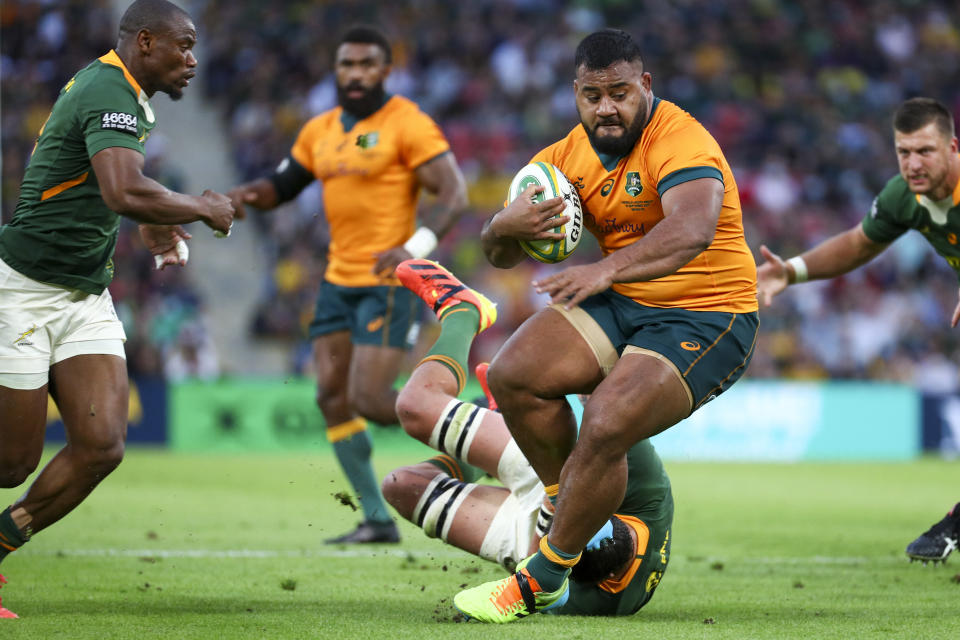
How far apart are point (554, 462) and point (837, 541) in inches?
156

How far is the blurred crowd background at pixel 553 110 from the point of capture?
1838 cm

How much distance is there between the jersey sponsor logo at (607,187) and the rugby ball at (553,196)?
12cm

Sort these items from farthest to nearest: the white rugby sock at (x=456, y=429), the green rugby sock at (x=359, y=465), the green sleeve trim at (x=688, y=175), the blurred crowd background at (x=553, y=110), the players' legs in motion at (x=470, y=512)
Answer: the blurred crowd background at (x=553, y=110) < the green rugby sock at (x=359, y=465) < the white rugby sock at (x=456, y=429) < the players' legs in motion at (x=470, y=512) < the green sleeve trim at (x=688, y=175)

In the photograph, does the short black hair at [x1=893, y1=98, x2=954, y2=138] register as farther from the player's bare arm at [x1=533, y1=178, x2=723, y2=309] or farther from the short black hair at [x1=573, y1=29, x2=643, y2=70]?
the player's bare arm at [x1=533, y1=178, x2=723, y2=309]

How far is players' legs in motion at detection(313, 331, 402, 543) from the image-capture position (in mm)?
8234

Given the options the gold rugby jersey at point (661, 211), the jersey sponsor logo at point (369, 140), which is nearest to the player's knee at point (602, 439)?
the gold rugby jersey at point (661, 211)

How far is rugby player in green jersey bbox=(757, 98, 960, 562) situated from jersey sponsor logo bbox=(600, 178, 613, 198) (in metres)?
1.91

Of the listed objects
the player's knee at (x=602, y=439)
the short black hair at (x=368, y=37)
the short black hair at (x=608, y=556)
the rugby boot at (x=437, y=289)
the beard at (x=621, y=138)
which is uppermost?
the short black hair at (x=368, y=37)

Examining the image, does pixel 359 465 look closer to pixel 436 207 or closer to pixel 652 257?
pixel 436 207

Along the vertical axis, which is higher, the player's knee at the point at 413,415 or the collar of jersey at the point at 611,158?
the collar of jersey at the point at 611,158

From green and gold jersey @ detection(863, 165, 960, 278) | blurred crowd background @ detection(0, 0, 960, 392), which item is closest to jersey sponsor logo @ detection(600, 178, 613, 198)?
green and gold jersey @ detection(863, 165, 960, 278)

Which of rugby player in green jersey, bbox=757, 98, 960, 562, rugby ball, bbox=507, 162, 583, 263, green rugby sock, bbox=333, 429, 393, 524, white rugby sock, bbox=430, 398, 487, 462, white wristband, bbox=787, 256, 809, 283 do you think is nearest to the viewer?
rugby ball, bbox=507, 162, 583, 263

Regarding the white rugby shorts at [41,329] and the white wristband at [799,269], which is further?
the white wristband at [799,269]

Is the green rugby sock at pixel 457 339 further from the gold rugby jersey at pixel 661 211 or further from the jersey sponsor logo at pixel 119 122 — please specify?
the jersey sponsor logo at pixel 119 122
